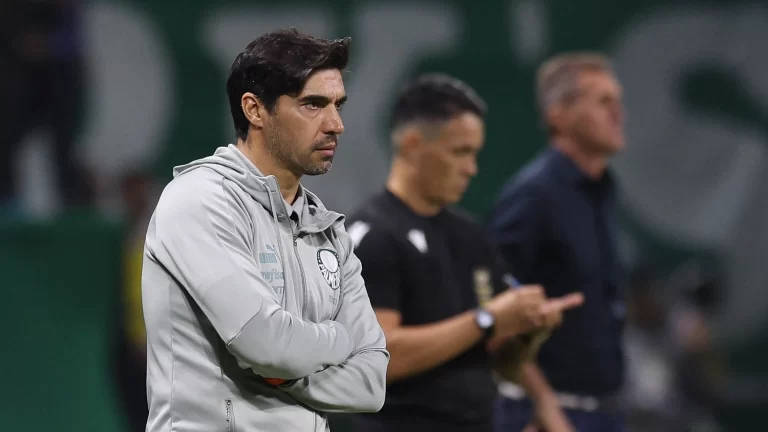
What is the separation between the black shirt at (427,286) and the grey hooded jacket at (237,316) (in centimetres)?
98

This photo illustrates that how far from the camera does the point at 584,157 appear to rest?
4.61 m

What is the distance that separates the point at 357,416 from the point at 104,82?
425cm

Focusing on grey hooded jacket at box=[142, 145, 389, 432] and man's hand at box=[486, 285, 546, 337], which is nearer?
grey hooded jacket at box=[142, 145, 389, 432]

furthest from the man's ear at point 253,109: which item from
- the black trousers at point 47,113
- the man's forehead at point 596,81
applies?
the black trousers at point 47,113

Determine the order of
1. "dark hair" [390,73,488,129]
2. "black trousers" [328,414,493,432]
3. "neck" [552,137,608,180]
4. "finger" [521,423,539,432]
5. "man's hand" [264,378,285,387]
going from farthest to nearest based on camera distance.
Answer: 1. "neck" [552,137,608,180]
2. "finger" [521,423,539,432]
3. "dark hair" [390,73,488,129]
4. "black trousers" [328,414,493,432]
5. "man's hand" [264,378,285,387]

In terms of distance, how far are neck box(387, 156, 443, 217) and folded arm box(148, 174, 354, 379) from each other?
136 centimetres

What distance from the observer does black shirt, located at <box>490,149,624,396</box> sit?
4176mm

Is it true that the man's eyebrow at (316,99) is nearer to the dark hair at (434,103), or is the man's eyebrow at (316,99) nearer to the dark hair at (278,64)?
the dark hair at (278,64)

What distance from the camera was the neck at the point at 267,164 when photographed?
92.0 inches

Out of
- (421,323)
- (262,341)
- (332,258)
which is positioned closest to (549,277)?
(421,323)

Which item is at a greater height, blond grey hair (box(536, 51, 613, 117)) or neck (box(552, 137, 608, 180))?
blond grey hair (box(536, 51, 613, 117))

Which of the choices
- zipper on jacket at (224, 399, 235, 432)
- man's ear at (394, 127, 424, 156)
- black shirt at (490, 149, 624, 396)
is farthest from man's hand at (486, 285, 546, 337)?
zipper on jacket at (224, 399, 235, 432)

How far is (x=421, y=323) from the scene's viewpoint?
337cm

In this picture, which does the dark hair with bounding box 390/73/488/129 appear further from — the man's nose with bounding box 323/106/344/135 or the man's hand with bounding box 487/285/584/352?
the man's nose with bounding box 323/106/344/135
